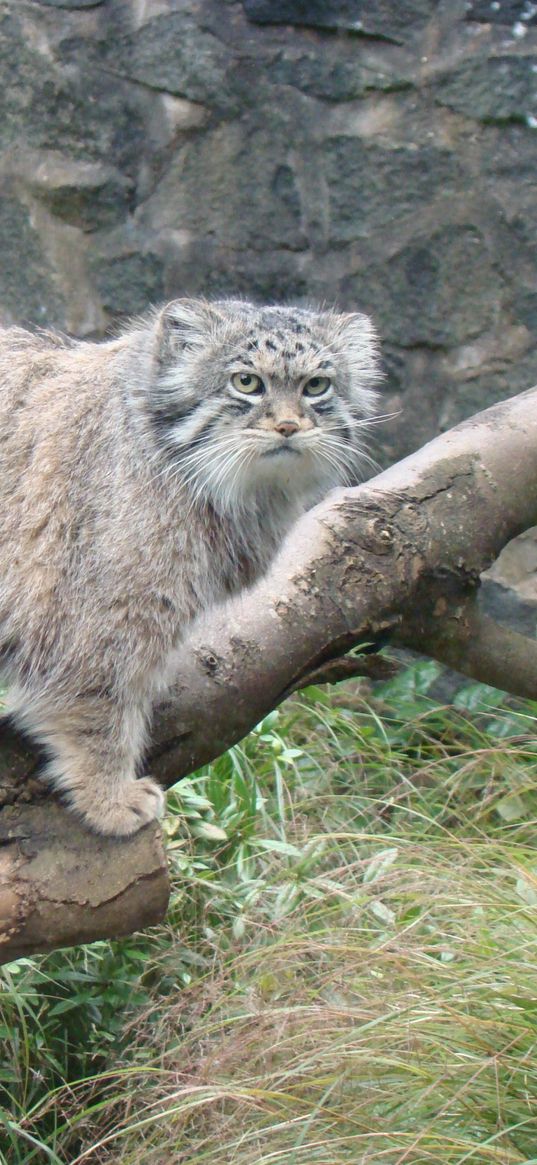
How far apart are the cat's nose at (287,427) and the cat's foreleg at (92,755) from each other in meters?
0.69

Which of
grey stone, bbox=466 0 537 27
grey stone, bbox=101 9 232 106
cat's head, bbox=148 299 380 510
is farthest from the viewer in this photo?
grey stone, bbox=101 9 232 106

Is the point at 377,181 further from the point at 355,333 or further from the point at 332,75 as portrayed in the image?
the point at 355,333

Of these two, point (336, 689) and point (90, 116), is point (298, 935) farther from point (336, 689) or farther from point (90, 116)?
point (90, 116)

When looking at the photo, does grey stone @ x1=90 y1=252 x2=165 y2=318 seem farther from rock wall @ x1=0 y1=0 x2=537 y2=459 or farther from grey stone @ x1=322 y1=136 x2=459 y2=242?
grey stone @ x1=322 y1=136 x2=459 y2=242

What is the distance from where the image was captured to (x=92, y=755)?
273 cm

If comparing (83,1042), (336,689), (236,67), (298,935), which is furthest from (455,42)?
(83,1042)

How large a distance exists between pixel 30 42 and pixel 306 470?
3.17 meters

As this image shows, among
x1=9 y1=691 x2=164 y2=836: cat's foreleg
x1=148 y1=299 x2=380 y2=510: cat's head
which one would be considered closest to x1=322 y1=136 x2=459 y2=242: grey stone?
x1=148 y1=299 x2=380 y2=510: cat's head

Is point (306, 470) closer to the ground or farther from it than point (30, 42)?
closer to the ground

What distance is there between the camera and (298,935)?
11.2 feet

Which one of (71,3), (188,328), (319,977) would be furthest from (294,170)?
(319,977)

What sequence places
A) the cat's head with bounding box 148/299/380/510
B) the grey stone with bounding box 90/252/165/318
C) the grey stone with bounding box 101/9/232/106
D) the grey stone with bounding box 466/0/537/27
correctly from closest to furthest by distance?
the cat's head with bounding box 148/299/380/510
the grey stone with bounding box 466/0/537/27
the grey stone with bounding box 101/9/232/106
the grey stone with bounding box 90/252/165/318

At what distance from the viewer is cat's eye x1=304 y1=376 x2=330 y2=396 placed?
280 cm

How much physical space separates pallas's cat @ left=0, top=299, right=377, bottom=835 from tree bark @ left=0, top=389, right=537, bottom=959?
109mm
